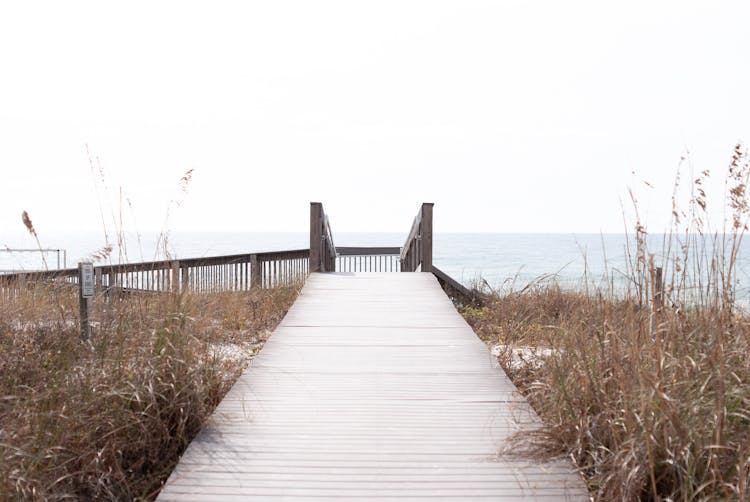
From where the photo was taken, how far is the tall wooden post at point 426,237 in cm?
1227

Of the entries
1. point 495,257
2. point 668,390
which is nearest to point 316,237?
point 668,390

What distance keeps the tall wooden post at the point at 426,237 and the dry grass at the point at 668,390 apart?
26.3ft

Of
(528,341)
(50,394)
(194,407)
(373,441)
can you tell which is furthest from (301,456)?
(528,341)

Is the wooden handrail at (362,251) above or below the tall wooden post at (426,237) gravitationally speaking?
below

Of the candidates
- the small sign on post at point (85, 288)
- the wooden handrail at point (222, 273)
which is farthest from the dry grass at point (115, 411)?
the wooden handrail at point (222, 273)

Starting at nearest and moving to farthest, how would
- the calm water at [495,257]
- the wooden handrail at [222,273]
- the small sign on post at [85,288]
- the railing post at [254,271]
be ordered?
the calm water at [495,257] < the small sign on post at [85,288] < the wooden handrail at [222,273] < the railing post at [254,271]

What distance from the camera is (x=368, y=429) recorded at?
3785 millimetres

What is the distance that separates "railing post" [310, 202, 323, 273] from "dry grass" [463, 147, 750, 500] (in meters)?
8.35

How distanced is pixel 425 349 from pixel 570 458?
2.62 m

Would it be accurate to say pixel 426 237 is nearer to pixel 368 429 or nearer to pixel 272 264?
pixel 272 264

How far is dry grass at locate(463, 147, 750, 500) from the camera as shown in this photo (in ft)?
8.99

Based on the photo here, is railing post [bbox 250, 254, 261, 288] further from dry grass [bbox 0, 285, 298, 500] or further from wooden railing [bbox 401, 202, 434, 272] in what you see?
dry grass [bbox 0, 285, 298, 500]

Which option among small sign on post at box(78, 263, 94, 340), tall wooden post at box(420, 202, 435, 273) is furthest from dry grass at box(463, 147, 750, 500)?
tall wooden post at box(420, 202, 435, 273)

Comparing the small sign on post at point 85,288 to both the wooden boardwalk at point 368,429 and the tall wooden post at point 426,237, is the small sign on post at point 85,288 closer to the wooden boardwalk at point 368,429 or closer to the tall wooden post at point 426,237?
the wooden boardwalk at point 368,429
